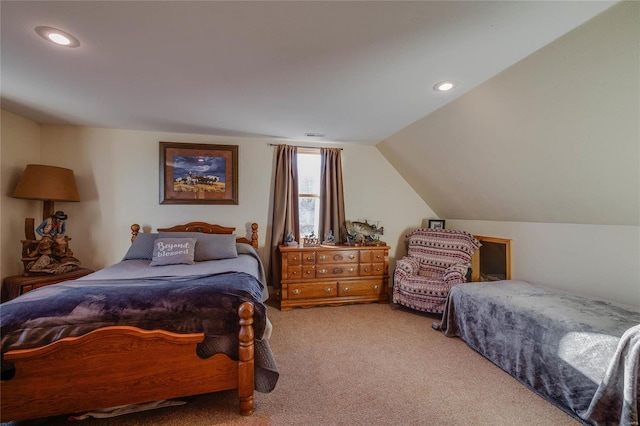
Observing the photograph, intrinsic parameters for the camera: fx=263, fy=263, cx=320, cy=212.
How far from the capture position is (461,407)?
1.64m

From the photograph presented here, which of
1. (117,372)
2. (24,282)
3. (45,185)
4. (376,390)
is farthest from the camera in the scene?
(45,185)

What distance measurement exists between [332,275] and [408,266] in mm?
963

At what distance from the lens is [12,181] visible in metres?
2.82

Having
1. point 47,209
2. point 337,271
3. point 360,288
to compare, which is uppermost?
point 47,209

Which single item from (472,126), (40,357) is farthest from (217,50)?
(472,126)

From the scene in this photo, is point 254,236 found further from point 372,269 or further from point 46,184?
point 46,184

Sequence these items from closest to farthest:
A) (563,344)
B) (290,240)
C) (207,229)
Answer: (563,344) → (207,229) → (290,240)

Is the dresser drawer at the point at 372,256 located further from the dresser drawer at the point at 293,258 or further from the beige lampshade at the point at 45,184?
the beige lampshade at the point at 45,184

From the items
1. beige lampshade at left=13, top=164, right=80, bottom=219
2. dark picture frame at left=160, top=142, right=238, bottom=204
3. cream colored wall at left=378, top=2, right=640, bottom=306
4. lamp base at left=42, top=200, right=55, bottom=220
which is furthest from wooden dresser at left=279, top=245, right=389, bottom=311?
lamp base at left=42, top=200, right=55, bottom=220

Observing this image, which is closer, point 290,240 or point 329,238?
point 290,240

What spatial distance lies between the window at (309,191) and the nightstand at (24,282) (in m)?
2.70

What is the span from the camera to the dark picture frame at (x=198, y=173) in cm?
340

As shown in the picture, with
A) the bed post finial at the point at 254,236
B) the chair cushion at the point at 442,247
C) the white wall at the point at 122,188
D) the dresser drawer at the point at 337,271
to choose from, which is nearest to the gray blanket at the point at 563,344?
the chair cushion at the point at 442,247

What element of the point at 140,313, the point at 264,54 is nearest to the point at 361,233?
the point at 264,54
